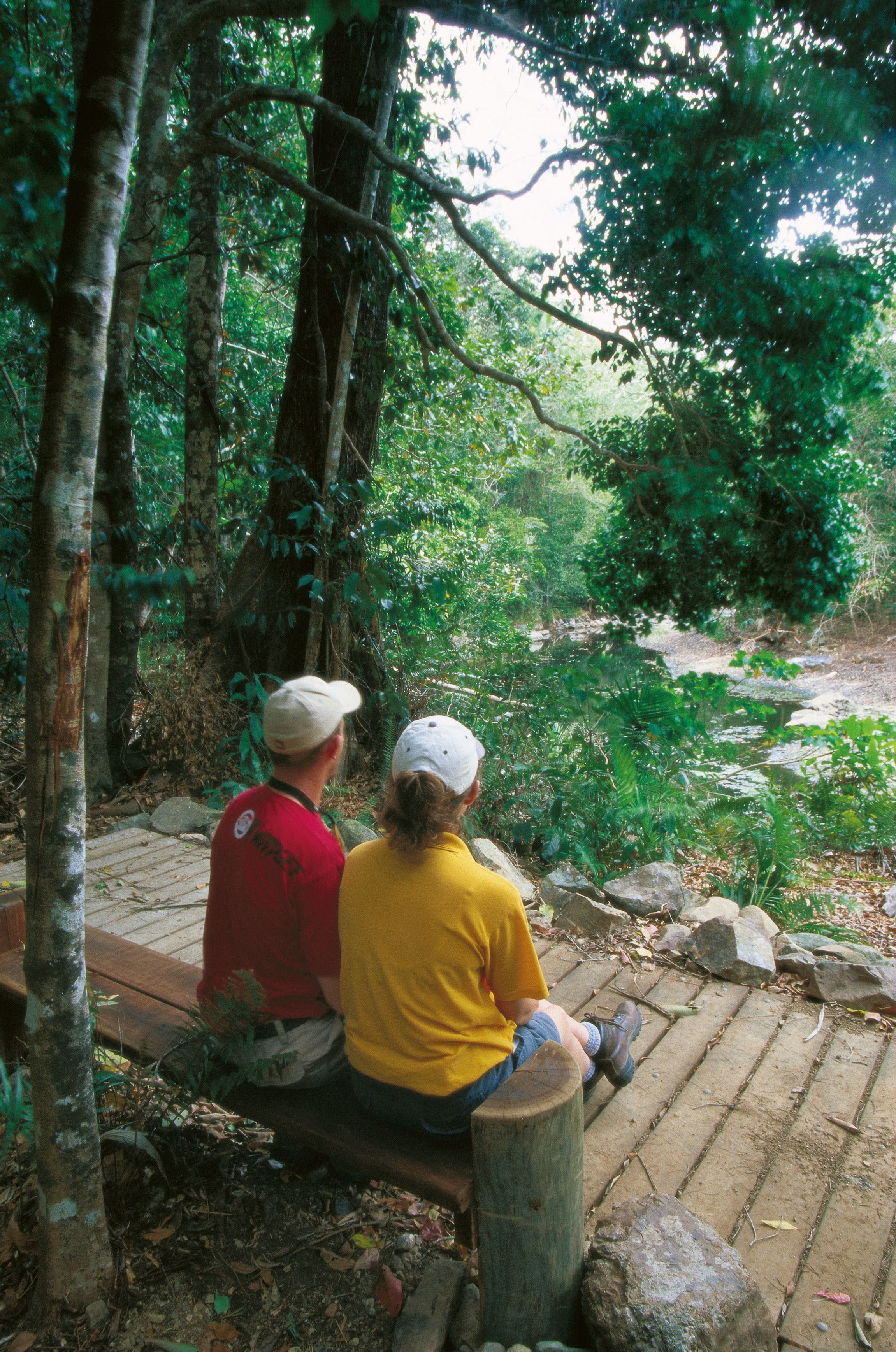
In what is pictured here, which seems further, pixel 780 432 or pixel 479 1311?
pixel 780 432

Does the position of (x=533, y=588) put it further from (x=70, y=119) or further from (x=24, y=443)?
(x=70, y=119)

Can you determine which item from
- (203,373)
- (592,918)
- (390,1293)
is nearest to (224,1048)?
(390,1293)

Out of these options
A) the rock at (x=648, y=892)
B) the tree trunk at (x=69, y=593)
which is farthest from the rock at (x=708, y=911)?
the tree trunk at (x=69, y=593)

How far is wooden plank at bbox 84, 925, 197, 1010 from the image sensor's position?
245cm

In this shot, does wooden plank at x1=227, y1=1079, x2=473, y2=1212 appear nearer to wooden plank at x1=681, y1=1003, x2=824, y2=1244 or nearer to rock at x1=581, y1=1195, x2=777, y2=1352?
rock at x1=581, y1=1195, x2=777, y2=1352

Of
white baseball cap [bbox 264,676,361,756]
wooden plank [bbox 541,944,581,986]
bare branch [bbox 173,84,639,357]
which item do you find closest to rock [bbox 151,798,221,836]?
wooden plank [bbox 541,944,581,986]

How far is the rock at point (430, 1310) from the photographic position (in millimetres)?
1715

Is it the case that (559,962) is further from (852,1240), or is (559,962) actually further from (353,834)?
(852,1240)

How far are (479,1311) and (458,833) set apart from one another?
3.36 ft

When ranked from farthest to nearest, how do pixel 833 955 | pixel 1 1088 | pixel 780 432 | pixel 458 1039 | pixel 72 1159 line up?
pixel 780 432
pixel 833 955
pixel 1 1088
pixel 458 1039
pixel 72 1159

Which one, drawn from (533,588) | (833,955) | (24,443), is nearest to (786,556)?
(833,955)

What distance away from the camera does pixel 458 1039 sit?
187 centimetres

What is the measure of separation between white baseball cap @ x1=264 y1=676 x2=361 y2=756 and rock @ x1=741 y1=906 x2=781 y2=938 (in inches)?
117

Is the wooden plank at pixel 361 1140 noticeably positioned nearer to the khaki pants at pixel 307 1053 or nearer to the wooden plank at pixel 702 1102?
the khaki pants at pixel 307 1053
